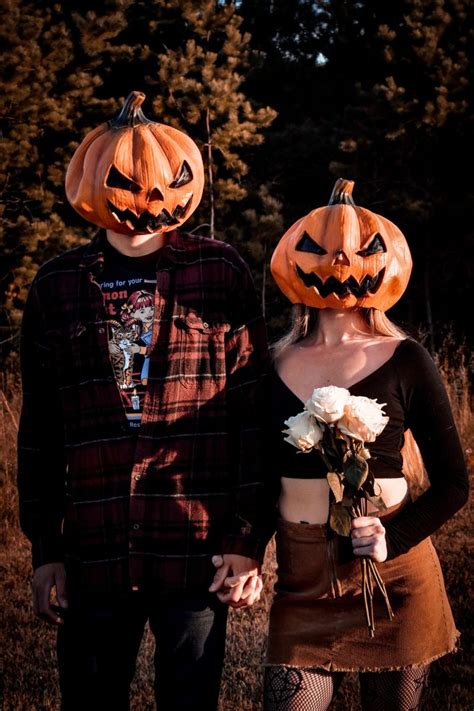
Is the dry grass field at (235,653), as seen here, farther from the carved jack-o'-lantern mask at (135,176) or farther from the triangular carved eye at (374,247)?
the carved jack-o'-lantern mask at (135,176)

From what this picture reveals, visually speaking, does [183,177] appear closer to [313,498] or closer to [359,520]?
[313,498]

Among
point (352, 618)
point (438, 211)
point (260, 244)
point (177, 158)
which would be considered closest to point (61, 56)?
point (260, 244)

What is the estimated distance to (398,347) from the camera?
2758 mm

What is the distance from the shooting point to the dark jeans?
2.41 metres

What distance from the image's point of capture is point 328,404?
239 centimetres

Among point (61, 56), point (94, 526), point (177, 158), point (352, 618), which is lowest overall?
point (352, 618)

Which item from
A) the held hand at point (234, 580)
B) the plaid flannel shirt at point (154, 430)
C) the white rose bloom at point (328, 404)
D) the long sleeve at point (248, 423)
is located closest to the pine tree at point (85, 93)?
the plaid flannel shirt at point (154, 430)

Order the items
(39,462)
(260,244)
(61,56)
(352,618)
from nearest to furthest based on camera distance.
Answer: (352,618)
(39,462)
(61,56)
(260,244)

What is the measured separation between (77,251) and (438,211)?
685 inches

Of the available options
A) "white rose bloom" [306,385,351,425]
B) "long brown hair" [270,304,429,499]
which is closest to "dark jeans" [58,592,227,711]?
"white rose bloom" [306,385,351,425]

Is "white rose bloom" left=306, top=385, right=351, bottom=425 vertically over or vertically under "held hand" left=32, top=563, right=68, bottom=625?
over

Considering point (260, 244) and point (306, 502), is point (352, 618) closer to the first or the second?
point (306, 502)

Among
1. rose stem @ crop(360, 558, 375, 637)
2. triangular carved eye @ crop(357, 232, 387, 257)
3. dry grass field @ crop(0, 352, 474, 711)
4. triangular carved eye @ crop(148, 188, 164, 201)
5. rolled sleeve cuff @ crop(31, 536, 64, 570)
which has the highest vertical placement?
triangular carved eye @ crop(148, 188, 164, 201)

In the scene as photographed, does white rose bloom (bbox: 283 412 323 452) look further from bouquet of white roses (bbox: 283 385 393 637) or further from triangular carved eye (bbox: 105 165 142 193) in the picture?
triangular carved eye (bbox: 105 165 142 193)
